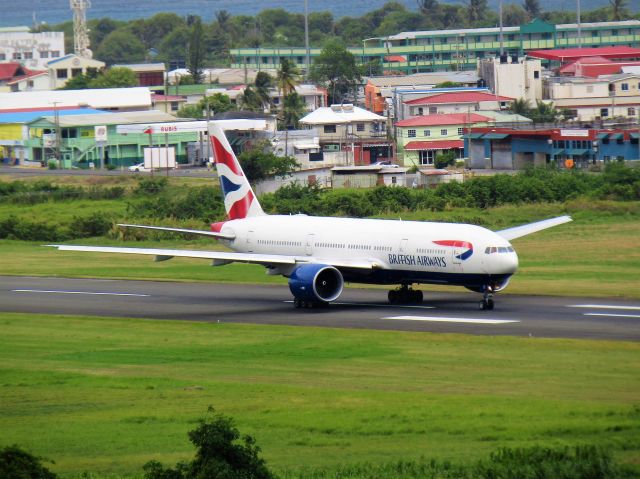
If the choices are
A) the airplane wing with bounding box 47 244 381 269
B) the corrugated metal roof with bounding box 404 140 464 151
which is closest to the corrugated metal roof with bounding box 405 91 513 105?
the corrugated metal roof with bounding box 404 140 464 151

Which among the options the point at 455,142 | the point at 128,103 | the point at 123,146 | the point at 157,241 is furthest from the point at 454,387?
the point at 128,103

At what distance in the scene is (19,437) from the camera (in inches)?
1332

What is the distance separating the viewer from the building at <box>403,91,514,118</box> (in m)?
156

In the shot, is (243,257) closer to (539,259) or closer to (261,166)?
(539,259)

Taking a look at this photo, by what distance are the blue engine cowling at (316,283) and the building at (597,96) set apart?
10581cm

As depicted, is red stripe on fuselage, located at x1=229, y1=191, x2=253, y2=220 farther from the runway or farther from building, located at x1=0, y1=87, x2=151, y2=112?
building, located at x1=0, y1=87, x2=151, y2=112

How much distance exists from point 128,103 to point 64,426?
158656 mm

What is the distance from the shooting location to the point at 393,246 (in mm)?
55531

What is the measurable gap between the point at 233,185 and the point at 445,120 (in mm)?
85448

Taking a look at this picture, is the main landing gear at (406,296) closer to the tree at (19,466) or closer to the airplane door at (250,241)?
the airplane door at (250,241)

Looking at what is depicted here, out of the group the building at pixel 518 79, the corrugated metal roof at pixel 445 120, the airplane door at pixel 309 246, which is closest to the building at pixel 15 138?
the corrugated metal roof at pixel 445 120

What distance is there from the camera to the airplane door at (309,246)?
58719 mm

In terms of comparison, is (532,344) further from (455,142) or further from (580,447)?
(455,142)

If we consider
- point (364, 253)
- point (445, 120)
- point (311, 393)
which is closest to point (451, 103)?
point (445, 120)
